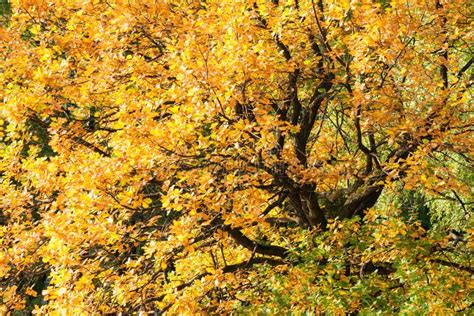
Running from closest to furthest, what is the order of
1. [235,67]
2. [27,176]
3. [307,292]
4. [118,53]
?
[235,67]
[307,292]
[118,53]
[27,176]

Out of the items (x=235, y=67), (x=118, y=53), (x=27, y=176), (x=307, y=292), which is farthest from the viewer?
(x=27, y=176)

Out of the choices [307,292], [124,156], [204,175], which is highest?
[124,156]

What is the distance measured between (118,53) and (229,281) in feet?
10.8

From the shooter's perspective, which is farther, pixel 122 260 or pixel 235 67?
pixel 122 260

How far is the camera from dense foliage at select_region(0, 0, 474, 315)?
7.00 m

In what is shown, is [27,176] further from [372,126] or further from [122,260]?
[372,126]

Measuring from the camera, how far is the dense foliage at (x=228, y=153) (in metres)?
7.00

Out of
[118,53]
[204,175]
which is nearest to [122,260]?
[204,175]

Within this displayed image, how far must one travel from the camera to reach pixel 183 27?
791 cm

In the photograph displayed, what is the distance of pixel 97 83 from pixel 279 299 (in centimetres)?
372

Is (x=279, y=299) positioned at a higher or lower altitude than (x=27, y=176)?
lower

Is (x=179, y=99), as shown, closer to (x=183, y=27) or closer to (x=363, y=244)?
(x=183, y=27)

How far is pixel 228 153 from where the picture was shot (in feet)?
24.5

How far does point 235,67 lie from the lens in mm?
6992
